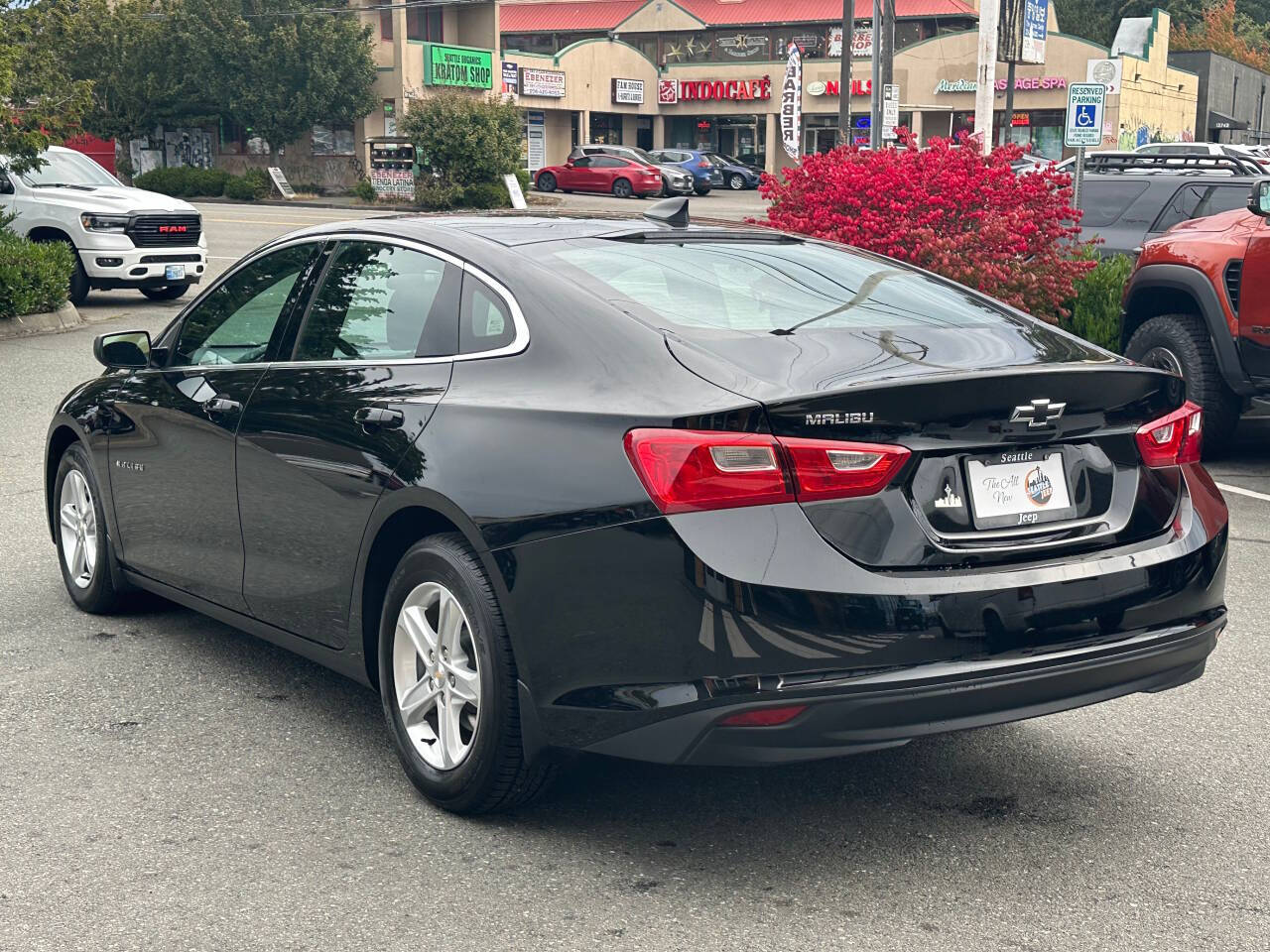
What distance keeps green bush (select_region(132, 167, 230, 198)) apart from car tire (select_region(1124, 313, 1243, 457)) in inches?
1645

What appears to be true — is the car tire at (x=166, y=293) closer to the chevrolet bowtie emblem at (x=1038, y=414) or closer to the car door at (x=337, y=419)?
the car door at (x=337, y=419)

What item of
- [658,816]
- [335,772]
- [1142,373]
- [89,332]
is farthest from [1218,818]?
[89,332]

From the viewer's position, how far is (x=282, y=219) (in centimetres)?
3516

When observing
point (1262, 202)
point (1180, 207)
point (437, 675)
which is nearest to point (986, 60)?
point (1180, 207)

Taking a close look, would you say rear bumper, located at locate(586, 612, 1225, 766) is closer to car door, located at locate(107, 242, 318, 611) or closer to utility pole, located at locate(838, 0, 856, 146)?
car door, located at locate(107, 242, 318, 611)

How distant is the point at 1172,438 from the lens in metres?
4.15

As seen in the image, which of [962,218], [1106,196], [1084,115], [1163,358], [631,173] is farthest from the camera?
[631,173]

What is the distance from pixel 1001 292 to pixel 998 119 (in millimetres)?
51843

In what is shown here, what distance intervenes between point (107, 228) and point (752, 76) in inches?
1930

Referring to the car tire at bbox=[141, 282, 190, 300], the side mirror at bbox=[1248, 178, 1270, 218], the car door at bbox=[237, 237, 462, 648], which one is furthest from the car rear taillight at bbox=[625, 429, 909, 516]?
the car tire at bbox=[141, 282, 190, 300]

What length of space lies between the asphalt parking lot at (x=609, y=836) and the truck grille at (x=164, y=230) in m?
13.9

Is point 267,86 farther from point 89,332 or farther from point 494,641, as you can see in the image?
point 494,641

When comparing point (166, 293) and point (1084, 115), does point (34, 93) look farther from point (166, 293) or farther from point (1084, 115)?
point (1084, 115)

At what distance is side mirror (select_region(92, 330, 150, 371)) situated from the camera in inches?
225
